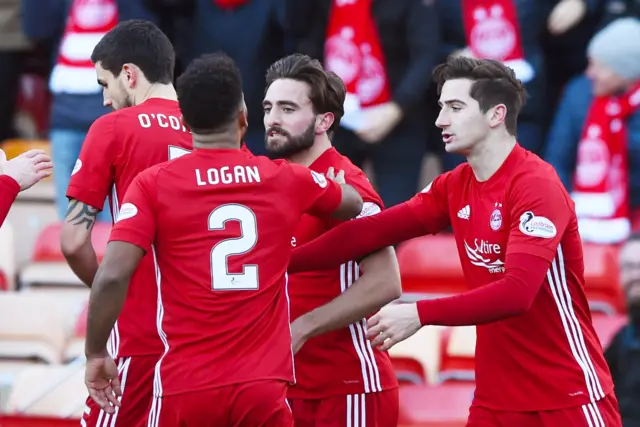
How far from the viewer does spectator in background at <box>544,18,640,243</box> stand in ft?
26.0

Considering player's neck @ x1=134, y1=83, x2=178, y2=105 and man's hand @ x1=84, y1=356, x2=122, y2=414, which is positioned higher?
player's neck @ x1=134, y1=83, x2=178, y2=105

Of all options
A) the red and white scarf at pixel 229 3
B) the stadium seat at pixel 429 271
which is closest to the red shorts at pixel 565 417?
the stadium seat at pixel 429 271

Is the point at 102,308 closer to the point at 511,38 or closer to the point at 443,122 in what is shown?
the point at 443,122

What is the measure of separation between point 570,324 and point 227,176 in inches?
51.8

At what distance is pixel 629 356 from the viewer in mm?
6648

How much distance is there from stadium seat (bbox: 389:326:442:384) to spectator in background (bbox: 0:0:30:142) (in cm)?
380

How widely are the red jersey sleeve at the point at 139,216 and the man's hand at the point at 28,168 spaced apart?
0.83 metres

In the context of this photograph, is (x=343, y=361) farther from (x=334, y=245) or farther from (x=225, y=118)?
(x=225, y=118)

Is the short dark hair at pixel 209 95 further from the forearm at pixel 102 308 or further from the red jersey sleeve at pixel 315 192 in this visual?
the forearm at pixel 102 308

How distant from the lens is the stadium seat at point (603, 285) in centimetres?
762

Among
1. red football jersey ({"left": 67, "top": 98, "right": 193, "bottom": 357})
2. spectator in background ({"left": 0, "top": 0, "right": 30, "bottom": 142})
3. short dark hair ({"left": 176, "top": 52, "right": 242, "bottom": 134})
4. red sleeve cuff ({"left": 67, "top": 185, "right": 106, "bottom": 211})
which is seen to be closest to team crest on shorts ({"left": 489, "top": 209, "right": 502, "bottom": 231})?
short dark hair ({"left": 176, "top": 52, "right": 242, "bottom": 134})

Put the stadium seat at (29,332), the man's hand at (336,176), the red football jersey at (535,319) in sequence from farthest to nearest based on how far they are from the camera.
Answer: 1. the stadium seat at (29,332)
2. the man's hand at (336,176)
3. the red football jersey at (535,319)

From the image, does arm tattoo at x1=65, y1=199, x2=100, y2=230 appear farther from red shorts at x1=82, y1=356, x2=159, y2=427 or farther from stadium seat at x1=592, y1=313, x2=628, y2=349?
stadium seat at x1=592, y1=313, x2=628, y2=349

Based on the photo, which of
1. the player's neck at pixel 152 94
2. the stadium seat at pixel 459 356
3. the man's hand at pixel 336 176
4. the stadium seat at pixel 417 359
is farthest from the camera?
the stadium seat at pixel 417 359
